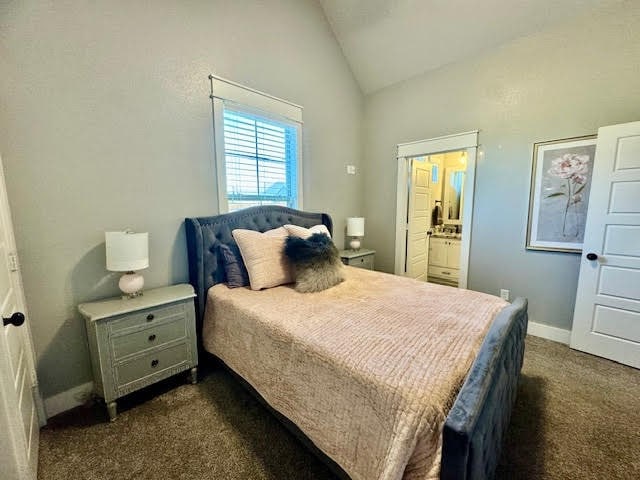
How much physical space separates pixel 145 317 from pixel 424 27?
3750mm

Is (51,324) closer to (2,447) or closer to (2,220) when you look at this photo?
(2,220)

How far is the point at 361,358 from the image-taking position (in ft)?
3.77

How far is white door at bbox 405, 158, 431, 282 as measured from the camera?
3.80m

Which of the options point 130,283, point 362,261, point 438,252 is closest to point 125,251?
point 130,283

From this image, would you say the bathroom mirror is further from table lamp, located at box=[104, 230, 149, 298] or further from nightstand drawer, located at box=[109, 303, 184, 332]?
table lamp, located at box=[104, 230, 149, 298]

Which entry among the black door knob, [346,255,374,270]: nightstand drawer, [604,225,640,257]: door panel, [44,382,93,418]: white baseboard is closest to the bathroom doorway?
[346,255,374,270]: nightstand drawer

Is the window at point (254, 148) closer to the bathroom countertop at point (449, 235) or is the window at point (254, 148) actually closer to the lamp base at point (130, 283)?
the lamp base at point (130, 283)

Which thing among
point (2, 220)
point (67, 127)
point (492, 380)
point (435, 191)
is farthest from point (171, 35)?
point (435, 191)

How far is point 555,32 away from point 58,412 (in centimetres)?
496

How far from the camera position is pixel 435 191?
4.78 m

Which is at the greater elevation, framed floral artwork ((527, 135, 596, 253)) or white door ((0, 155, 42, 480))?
framed floral artwork ((527, 135, 596, 253))

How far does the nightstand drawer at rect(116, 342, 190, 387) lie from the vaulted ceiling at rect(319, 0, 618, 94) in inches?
→ 148

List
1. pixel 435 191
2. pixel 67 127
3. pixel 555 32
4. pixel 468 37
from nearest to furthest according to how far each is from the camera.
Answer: pixel 67 127 < pixel 555 32 < pixel 468 37 < pixel 435 191

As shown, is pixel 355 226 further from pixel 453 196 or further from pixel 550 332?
pixel 453 196
